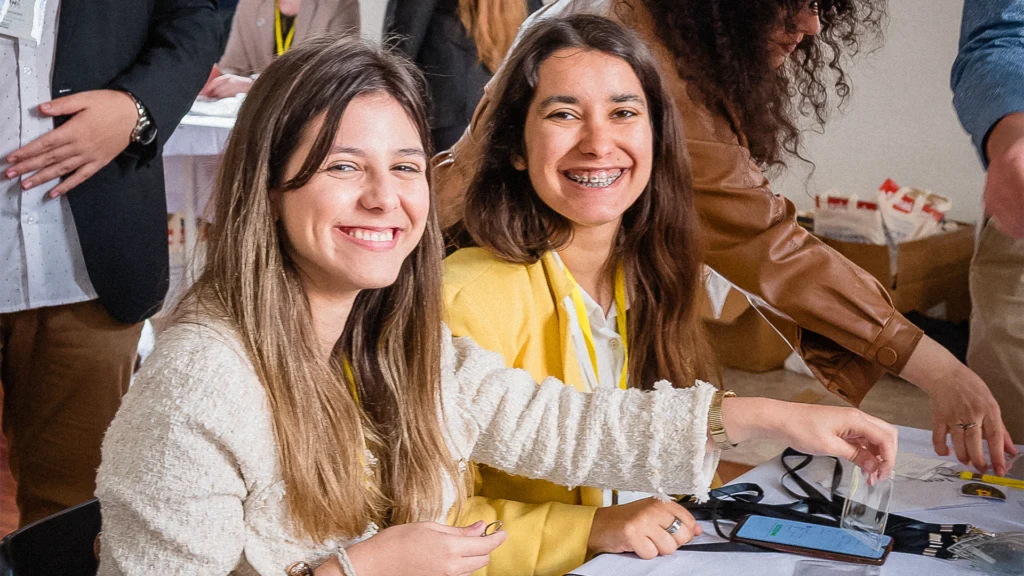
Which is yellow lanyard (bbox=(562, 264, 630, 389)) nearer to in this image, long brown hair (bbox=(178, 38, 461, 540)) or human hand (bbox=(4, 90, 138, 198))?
long brown hair (bbox=(178, 38, 461, 540))

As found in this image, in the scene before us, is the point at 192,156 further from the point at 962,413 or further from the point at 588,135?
the point at 962,413

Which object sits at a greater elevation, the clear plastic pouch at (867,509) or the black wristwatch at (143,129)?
the black wristwatch at (143,129)

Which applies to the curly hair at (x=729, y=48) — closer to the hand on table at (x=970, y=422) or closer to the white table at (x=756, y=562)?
the hand on table at (x=970, y=422)

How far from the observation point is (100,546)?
1097mm

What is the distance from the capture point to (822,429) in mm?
1246

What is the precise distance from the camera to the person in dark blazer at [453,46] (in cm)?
313

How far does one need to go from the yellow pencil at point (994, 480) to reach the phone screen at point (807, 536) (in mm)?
315

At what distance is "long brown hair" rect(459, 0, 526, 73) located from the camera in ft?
10.3

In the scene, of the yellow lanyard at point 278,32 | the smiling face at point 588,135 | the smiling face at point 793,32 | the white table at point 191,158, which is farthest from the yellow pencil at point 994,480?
the yellow lanyard at point 278,32

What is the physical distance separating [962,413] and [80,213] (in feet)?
5.11

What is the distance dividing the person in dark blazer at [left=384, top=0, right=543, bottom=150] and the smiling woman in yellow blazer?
→ 1484 millimetres

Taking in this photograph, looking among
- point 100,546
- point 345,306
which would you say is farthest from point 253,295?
point 100,546

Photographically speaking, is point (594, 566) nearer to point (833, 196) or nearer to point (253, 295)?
point (253, 295)

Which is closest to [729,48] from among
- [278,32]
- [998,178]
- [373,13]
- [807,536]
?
[998,178]
